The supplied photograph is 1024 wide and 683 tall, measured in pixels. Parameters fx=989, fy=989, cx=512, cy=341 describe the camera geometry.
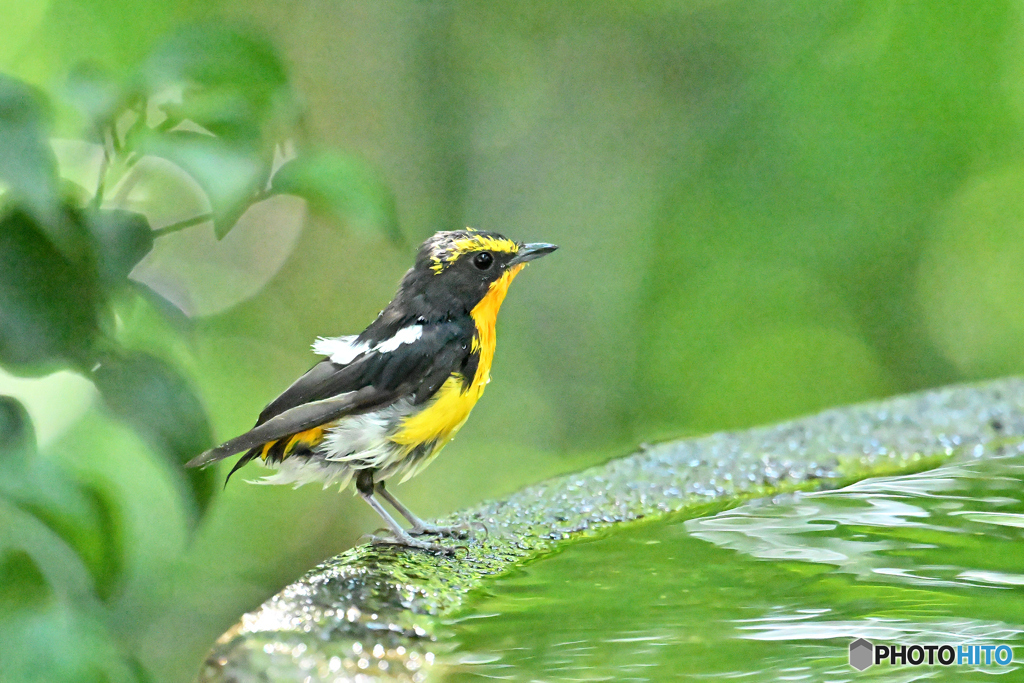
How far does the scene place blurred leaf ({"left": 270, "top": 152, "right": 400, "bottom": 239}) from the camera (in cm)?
→ 190

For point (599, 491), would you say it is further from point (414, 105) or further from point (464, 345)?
point (414, 105)

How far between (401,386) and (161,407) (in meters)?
0.51

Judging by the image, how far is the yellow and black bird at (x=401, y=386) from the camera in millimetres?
2133

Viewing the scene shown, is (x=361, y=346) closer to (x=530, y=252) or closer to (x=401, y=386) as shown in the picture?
(x=401, y=386)

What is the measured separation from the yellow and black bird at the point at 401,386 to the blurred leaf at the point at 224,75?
545 millimetres

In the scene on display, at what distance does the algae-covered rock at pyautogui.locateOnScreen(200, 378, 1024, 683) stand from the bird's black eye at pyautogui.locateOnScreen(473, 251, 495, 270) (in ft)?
2.04

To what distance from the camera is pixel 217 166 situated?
1.77 meters

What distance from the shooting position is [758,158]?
269 inches

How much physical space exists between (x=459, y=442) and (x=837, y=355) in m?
2.68

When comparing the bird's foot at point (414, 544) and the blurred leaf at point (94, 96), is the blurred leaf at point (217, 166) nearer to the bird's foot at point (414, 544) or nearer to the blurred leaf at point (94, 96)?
the blurred leaf at point (94, 96)

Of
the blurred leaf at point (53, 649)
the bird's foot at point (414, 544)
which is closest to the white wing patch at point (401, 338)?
the bird's foot at point (414, 544)

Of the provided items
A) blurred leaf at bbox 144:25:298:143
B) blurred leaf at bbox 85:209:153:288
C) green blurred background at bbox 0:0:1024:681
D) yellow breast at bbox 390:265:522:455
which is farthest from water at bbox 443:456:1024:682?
green blurred background at bbox 0:0:1024:681

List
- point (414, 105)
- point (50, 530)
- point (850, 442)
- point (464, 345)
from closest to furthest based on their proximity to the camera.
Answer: point (50, 530)
point (464, 345)
point (850, 442)
point (414, 105)

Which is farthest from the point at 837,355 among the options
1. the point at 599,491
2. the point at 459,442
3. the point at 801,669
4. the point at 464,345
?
the point at 801,669
